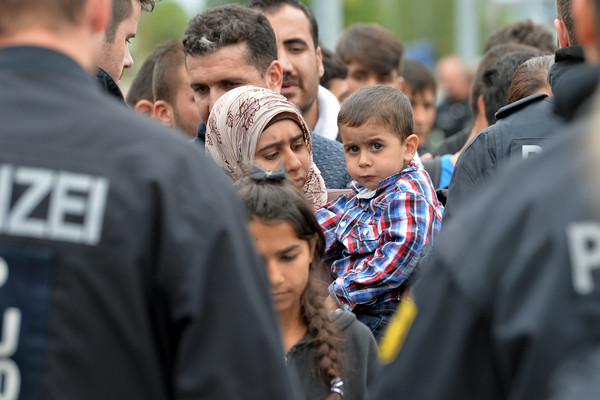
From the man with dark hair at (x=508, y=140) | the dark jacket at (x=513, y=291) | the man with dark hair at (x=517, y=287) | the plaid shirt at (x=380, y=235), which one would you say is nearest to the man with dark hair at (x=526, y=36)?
the man with dark hair at (x=508, y=140)

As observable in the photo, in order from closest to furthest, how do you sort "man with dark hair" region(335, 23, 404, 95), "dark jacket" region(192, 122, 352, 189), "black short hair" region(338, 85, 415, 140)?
"black short hair" region(338, 85, 415, 140) < "dark jacket" region(192, 122, 352, 189) < "man with dark hair" region(335, 23, 404, 95)

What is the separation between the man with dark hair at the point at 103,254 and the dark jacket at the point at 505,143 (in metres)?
1.91

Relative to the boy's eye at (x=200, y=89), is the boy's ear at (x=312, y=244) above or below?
below

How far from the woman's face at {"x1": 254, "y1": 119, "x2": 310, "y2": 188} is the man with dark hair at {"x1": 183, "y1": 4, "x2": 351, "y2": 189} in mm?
488

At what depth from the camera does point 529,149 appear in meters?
3.59

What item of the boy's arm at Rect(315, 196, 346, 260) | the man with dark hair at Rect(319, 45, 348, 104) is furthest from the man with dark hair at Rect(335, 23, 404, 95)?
the boy's arm at Rect(315, 196, 346, 260)

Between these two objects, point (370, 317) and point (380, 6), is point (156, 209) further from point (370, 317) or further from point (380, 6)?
point (380, 6)

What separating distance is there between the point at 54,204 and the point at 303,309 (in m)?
1.37

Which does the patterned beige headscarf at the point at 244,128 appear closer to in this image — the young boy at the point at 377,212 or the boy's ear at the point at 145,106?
the young boy at the point at 377,212

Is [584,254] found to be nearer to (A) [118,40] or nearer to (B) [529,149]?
(B) [529,149]

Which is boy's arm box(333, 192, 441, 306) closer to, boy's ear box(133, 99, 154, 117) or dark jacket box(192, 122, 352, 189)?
dark jacket box(192, 122, 352, 189)

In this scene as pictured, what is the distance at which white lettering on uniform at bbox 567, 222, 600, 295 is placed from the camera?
1551 millimetres

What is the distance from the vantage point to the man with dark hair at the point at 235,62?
441cm

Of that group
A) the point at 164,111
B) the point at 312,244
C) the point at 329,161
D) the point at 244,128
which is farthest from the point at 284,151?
the point at 164,111
